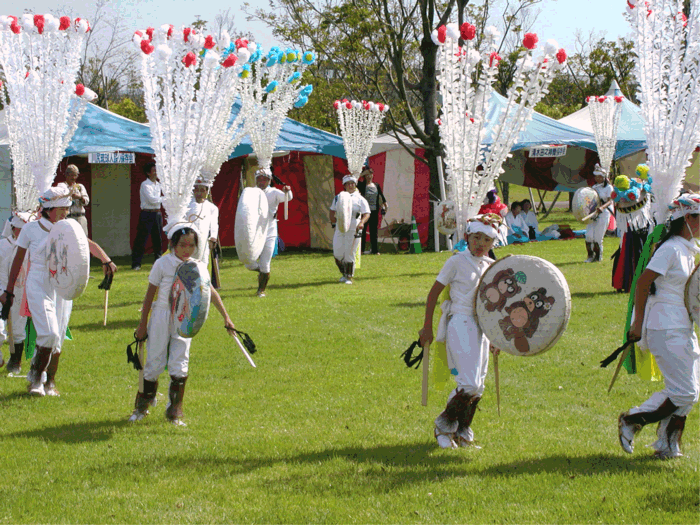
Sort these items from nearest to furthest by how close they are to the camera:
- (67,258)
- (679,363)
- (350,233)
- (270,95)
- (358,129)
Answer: (679,363), (67,258), (350,233), (270,95), (358,129)

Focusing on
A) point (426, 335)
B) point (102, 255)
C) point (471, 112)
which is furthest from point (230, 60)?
point (426, 335)

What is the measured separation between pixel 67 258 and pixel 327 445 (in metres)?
2.71

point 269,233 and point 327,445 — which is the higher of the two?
point 269,233

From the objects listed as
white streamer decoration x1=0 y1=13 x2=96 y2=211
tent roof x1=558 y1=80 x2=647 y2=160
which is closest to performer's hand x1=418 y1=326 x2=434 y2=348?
white streamer decoration x1=0 y1=13 x2=96 y2=211

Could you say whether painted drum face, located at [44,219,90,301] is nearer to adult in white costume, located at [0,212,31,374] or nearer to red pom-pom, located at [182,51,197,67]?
adult in white costume, located at [0,212,31,374]

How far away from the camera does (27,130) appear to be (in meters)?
8.40

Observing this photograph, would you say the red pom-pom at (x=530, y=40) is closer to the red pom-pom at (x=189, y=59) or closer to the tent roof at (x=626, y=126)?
the red pom-pom at (x=189, y=59)

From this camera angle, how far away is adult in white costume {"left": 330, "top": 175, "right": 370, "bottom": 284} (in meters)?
14.1

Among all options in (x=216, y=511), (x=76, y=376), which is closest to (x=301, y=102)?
(x=76, y=376)

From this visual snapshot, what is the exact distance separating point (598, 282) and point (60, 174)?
12399mm

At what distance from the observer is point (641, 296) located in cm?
517

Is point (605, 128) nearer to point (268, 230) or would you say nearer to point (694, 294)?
point (268, 230)

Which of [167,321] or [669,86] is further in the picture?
[669,86]

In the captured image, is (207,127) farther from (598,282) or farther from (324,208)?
(324,208)
